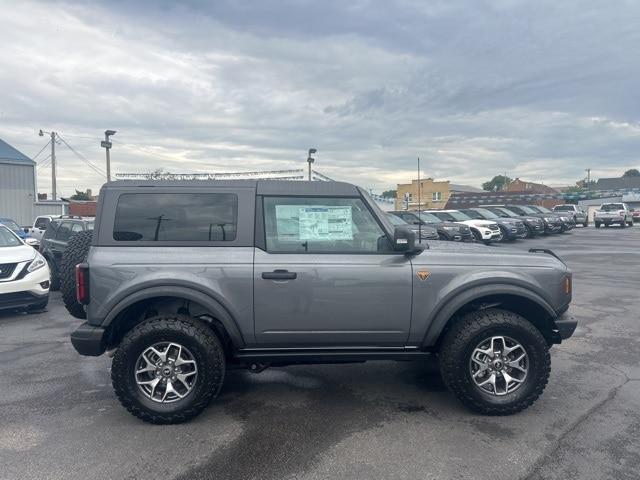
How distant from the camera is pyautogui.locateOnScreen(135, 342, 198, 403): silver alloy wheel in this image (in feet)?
13.0

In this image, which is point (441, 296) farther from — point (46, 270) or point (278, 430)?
point (46, 270)

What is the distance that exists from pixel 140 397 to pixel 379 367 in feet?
8.27

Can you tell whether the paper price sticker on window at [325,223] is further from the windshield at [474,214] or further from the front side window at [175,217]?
the windshield at [474,214]

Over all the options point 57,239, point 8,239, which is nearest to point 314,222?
point 8,239

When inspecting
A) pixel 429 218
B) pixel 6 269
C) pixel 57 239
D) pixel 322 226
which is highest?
pixel 322 226

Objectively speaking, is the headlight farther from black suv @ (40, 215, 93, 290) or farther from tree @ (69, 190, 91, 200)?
tree @ (69, 190, 91, 200)

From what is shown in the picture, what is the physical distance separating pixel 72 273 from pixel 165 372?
138cm

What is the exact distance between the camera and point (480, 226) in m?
21.5

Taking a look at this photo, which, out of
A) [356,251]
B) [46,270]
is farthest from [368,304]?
[46,270]

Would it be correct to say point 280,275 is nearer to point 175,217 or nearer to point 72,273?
point 175,217

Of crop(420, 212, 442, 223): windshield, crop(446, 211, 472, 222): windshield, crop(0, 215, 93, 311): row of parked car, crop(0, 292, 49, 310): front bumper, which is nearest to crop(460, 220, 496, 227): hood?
crop(446, 211, 472, 222): windshield

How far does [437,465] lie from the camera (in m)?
3.31

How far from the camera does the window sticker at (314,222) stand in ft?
13.6

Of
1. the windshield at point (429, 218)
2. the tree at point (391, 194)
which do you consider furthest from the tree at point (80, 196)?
the windshield at point (429, 218)
